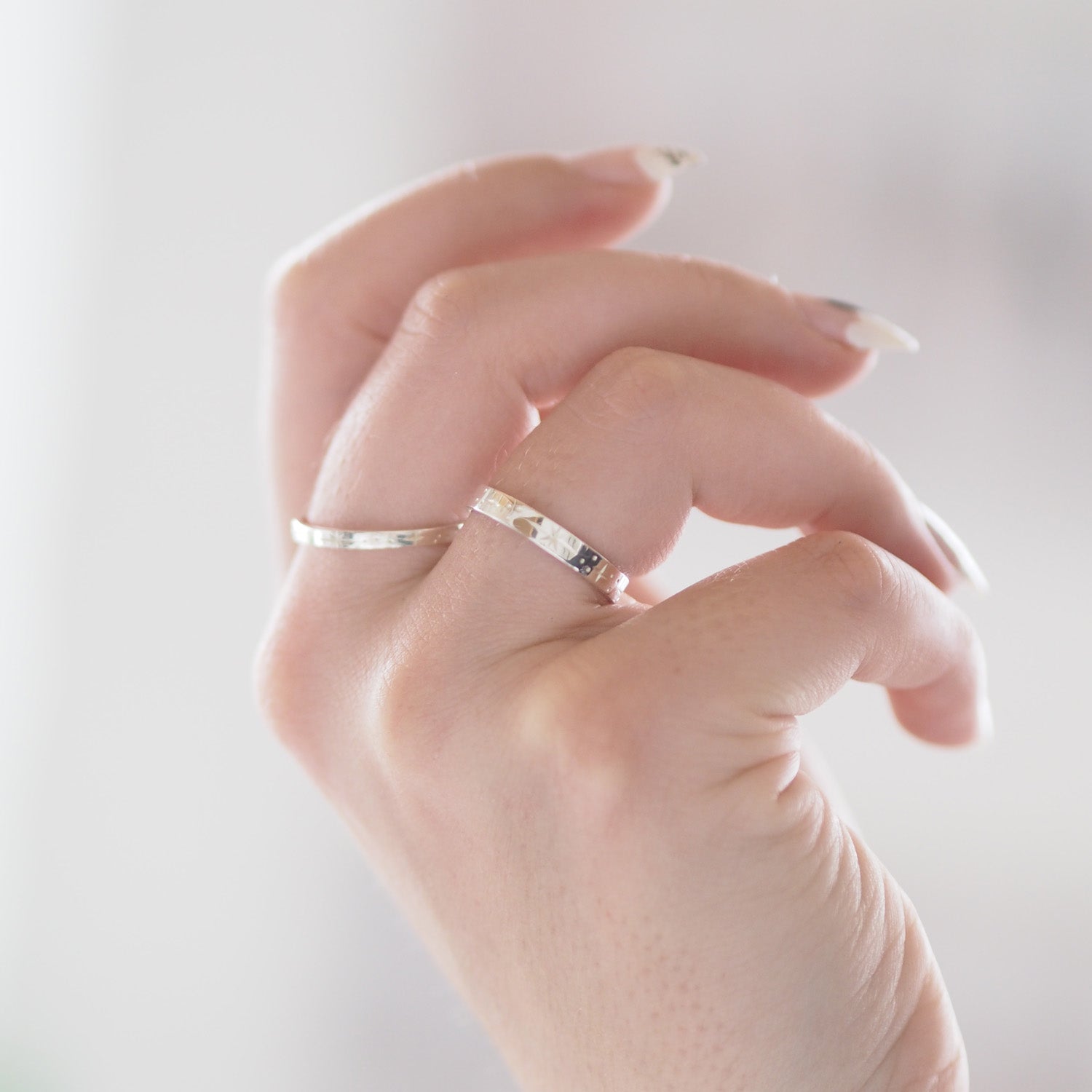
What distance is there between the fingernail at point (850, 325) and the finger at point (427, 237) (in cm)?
17

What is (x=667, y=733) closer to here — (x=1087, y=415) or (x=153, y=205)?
(x=1087, y=415)

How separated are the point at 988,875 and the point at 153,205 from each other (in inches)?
56.9

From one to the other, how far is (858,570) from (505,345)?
0.93 ft

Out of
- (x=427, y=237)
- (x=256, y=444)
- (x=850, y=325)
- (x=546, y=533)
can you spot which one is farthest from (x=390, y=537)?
(x=256, y=444)

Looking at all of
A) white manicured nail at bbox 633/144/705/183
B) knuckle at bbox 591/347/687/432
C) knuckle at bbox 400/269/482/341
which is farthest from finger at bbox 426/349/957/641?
white manicured nail at bbox 633/144/705/183

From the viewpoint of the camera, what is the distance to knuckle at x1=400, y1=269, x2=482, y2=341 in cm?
68

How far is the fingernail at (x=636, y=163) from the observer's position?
2.54 feet

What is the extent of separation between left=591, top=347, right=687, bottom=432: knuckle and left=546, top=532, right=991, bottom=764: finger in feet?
0.37

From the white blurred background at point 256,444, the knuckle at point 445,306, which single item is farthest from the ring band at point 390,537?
the white blurred background at point 256,444

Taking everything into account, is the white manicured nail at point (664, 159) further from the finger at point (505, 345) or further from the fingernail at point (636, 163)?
the finger at point (505, 345)

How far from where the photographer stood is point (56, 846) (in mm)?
1622

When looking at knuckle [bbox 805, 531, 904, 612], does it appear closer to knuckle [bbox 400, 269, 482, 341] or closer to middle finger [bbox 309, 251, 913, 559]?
middle finger [bbox 309, 251, 913, 559]

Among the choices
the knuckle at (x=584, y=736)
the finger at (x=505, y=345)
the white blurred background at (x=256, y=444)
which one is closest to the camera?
the knuckle at (x=584, y=736)

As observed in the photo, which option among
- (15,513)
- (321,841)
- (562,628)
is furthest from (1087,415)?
(15,513)
